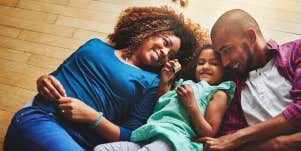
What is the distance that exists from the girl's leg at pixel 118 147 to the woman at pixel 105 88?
77 mm

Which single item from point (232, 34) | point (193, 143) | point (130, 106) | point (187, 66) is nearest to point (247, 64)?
point (232, 34)

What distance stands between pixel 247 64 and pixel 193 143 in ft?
1.45

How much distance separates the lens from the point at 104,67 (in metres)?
1.53

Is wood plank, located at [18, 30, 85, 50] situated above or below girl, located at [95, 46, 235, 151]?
above

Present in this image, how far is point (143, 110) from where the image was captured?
1.55 meters

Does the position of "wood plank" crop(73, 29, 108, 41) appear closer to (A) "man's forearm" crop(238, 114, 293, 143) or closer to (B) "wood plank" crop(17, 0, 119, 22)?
(B) "wood plank" crop(17, 0, 119, 22)

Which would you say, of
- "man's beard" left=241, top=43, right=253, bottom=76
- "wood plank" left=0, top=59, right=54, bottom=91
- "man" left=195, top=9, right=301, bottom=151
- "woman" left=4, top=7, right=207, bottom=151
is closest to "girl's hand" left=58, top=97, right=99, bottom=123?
"woman" left=4, top=7, right=207, bottom=151

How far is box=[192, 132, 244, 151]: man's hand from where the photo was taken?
135 centimetres

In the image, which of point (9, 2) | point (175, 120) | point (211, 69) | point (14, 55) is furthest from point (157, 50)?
point (9, 2)

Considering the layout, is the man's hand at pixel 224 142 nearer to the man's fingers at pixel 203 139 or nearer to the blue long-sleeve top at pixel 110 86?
the man's fingers at pixel 203 139

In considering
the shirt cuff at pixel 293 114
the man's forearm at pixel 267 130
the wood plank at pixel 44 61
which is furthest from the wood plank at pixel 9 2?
the shirt cuff at pixel 293 114

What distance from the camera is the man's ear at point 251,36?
58.4 inches

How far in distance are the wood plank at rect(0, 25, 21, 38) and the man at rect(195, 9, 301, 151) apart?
1288 millimetres

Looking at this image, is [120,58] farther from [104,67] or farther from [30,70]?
[30,70]
